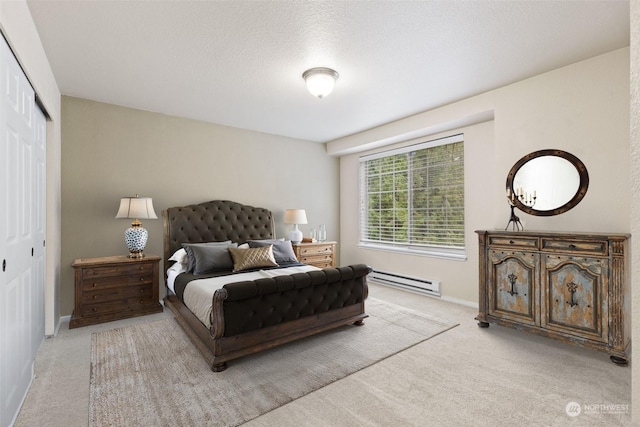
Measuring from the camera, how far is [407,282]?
16.7 ft

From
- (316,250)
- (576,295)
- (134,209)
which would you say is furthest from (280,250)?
(576,295)

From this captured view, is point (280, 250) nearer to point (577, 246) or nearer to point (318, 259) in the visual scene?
point (318, 259)

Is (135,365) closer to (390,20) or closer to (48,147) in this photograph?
(48,147)

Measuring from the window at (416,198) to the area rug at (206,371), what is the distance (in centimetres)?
157

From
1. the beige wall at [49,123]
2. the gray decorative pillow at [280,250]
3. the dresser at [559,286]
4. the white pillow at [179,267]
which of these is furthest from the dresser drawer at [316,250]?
the beige wall at [49,123]

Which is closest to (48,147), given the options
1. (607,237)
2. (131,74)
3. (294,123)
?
(131,74)

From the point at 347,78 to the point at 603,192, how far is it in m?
2.64

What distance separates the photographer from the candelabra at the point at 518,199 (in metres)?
3.45

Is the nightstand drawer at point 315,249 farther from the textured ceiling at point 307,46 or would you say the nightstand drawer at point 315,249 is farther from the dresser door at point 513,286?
the dresser door at point 513,286

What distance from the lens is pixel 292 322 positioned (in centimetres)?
300

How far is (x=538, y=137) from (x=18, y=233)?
4.58m

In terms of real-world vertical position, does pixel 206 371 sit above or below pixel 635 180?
below

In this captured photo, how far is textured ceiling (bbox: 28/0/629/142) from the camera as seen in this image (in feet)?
7.48

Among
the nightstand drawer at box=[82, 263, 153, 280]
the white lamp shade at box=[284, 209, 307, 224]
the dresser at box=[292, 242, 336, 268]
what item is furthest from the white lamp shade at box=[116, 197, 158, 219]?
the dresser at box=[292, 242, 336, 268]
